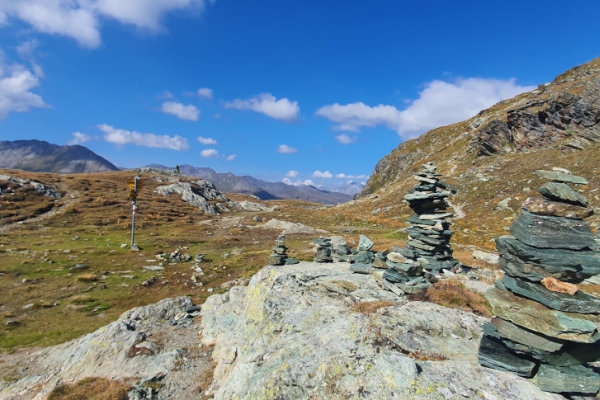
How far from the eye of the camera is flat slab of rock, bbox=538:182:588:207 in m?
8.04

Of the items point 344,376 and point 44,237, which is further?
point 44,237

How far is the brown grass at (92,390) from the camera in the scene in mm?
13094

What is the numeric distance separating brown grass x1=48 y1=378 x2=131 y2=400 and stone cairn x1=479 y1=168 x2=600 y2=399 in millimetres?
14430

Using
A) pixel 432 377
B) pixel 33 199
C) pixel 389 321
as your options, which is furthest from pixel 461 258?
pixel 33 199

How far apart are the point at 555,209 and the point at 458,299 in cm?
637

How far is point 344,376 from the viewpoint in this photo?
8086 millimetres

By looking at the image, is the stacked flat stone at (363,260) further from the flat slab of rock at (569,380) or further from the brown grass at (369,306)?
the flat slab of rock at (569,380)

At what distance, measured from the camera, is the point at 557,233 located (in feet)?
27.6

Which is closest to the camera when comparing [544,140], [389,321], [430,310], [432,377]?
[432,377]

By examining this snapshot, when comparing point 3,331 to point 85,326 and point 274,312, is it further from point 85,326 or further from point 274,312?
point 274,312

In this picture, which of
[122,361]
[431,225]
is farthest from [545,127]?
[122,361]

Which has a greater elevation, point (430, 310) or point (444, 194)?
point (444, 194)

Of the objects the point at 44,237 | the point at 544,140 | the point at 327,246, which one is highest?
the point at 544,140

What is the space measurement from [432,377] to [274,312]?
298 inches
